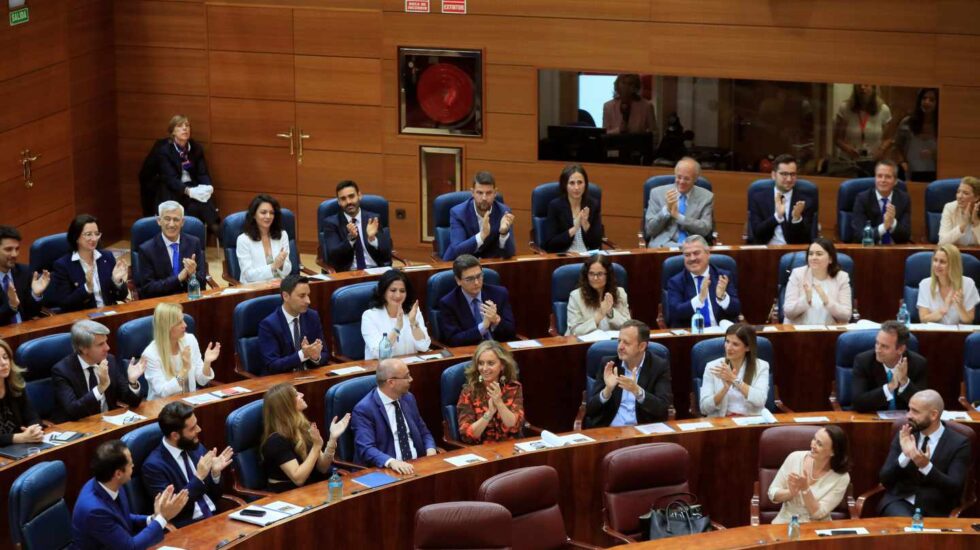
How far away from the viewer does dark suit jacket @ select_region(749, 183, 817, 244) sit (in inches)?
380

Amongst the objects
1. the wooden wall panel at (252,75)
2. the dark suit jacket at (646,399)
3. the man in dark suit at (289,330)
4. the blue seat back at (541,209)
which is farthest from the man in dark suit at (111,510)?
the wooden wall panel at (252,75)

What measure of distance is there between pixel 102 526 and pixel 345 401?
162cm

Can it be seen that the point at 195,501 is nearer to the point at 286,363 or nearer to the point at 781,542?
the point at 286,363

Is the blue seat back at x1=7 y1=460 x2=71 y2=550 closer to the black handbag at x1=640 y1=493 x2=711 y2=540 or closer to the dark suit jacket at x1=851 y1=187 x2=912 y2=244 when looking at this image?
the black handbag at x1=640 y1=493 x2=711 y2=540

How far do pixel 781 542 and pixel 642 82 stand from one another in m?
5.92

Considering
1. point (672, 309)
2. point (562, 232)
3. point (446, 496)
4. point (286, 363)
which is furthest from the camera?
point (562, 232)

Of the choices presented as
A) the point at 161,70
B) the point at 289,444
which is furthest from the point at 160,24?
the point at 289,444

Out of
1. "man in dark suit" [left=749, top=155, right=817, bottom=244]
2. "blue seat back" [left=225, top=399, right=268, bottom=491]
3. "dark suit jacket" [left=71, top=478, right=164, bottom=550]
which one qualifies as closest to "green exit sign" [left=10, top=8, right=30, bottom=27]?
"blue seat back" [left=225, top=399, right=268, bottom=491]

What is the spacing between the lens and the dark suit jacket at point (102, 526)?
5684 mm

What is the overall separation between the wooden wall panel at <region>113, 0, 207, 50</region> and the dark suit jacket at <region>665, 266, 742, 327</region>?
533 centimetres

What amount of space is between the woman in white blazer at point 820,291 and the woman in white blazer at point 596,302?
1079mm

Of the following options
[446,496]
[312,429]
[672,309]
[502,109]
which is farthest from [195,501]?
[502,109]

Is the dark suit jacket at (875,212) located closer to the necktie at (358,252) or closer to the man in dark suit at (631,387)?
the man in dark suit at (631,387)

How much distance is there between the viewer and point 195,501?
638cm
